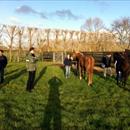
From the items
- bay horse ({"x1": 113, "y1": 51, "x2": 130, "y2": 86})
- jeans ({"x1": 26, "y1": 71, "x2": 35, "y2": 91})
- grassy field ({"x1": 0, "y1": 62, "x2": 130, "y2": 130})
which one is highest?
bay horse ({"x1": 113, "y1": 51, "x2": 130, "y2": 86})

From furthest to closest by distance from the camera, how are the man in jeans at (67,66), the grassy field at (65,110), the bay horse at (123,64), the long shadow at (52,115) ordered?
the man in jeans at (67,66), the bay horse at (123,64), the grassy field at (65,110), the long shadow at (52,115)

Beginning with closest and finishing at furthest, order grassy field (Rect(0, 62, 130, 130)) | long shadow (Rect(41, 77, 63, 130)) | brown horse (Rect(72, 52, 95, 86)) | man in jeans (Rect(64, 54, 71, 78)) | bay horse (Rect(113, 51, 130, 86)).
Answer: long shadow (Rect(41, 77, 63, 130))
grassy field (Rect(0, 62, 130, 130))
bay horse (Rect(113, 51, 130, 86))
brown horse (Rect(72, 52, 95, 86))
man in jeans (Rect(64, 54, 71, 78))

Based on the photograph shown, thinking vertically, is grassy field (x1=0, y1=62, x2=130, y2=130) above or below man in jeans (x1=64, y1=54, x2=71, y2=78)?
below

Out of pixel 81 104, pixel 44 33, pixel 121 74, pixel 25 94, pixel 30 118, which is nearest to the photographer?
pixel 30 118

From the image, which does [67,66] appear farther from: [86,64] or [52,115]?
[52,115]

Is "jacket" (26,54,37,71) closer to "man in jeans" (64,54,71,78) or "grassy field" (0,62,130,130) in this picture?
"grassy field" (0,62,130,130)

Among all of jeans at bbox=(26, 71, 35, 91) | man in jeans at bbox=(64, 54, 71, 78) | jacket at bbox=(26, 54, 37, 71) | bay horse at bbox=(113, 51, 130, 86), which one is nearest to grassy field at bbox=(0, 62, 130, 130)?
jeans at bbox=(26, 71, 35, 91)

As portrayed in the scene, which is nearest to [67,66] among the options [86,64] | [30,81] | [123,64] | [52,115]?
[86,64]

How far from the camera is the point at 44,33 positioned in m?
69.5

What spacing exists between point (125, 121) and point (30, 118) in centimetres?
272

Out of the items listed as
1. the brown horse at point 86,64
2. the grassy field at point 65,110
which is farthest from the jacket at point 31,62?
the brown horse at point 86,64

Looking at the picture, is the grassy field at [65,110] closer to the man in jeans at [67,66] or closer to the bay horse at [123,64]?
the bay horse at [123,64]

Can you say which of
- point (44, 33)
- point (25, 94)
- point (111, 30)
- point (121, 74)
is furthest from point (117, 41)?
point (25, 94)

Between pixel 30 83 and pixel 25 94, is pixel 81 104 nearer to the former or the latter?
pixel 25 94
